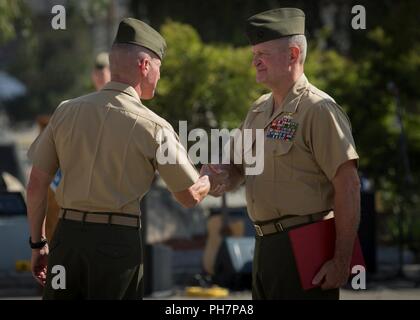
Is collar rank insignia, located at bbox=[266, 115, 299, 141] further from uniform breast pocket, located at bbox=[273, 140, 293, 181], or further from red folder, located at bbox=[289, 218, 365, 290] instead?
red folder, located at bbox=[289, 218, 365, 290]

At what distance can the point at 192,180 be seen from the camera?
18.5ft

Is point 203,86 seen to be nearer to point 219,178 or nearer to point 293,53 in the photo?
point 219,178

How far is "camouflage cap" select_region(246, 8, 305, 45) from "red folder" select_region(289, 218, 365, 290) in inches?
36.8

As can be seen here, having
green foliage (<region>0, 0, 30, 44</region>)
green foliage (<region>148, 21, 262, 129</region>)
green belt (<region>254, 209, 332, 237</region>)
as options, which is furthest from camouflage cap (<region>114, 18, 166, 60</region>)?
green foliage (<region>0, 0, 30, 44</region>)

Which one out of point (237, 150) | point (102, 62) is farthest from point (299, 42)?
point (102, 62)

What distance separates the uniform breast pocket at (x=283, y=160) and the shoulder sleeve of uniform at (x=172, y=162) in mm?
413

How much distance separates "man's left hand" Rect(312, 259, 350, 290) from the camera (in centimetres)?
531

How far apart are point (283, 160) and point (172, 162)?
523 millimetres

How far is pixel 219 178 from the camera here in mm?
6016

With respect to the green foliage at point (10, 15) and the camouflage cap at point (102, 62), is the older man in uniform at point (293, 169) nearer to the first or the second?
the camouflage cap at point (102, 62)

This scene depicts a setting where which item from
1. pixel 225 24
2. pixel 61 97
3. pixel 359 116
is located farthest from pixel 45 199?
pixel 61 97

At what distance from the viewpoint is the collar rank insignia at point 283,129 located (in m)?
5.48

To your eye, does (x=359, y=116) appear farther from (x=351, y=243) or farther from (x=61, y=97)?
(x=61, y=97)

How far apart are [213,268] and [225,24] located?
50.8 ft
